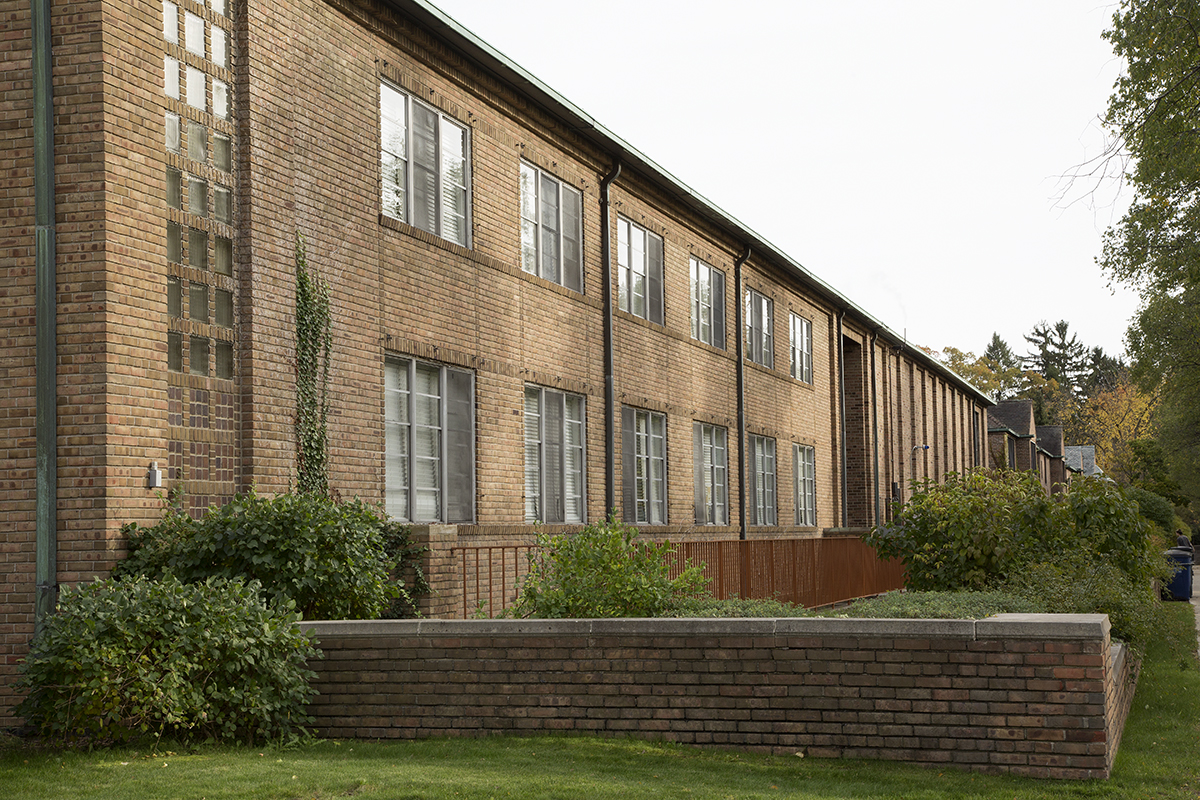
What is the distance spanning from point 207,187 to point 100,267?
1706 millimetres

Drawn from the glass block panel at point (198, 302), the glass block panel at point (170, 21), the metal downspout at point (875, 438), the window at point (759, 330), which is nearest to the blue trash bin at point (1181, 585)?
the metal downspout at point (875, 438)

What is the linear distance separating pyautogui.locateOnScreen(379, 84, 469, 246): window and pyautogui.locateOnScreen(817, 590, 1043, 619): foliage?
7.17 metres

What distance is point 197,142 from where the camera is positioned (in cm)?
1123

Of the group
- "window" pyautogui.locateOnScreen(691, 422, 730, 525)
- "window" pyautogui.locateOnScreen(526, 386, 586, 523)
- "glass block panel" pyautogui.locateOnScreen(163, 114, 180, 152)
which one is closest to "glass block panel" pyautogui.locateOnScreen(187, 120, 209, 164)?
"glass block panel" pyautogui.locateOnScreen(163, 114, 180, 152)

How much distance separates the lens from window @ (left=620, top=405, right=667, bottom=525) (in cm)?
2006

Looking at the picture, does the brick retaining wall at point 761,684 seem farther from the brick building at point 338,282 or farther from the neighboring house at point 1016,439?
the neighboring house at point 1016,439

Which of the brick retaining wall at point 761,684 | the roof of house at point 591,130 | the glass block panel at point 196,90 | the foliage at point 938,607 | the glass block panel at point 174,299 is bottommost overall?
the brick retaining wall at point 761,684

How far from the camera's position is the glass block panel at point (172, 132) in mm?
10875

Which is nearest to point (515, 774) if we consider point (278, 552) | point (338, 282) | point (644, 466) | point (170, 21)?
point (278, 552)

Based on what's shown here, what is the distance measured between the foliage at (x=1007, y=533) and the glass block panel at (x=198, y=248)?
9.09 metres

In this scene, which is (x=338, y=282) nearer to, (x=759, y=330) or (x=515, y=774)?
(x=515, y=774)

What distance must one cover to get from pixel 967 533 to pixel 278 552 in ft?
27.8

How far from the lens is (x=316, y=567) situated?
10141 mm

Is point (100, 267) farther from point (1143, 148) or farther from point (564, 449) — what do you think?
point (1143, 148)
